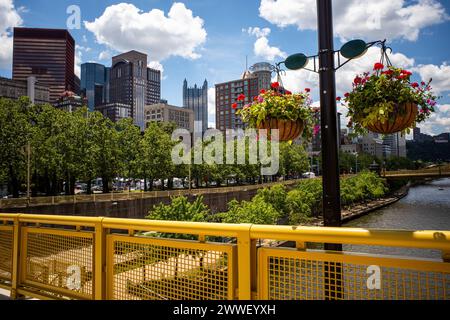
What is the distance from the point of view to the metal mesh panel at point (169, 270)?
10.1 ft

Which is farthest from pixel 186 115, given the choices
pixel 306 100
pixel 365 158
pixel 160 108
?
pixel 306 100

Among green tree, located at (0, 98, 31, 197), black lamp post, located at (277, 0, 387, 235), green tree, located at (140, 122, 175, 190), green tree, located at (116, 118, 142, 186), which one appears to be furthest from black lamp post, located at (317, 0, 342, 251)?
green tree, located at (140, 122, 175, 190)

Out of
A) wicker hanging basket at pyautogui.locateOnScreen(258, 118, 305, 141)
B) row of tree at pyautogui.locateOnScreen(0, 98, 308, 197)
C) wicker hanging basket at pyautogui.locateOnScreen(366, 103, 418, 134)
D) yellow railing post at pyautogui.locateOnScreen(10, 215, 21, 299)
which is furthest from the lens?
row of tree at pyautogui.locateOnScreen(0, 98, 308, 197)

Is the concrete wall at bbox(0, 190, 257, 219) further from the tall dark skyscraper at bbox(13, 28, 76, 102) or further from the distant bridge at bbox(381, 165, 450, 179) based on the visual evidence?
the tall dark skyscraper at bbox(13, 28, 76, 102)

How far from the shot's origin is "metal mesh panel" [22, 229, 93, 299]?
4.28 meters

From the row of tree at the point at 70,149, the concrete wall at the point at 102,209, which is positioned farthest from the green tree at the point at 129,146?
the concrete wall at the point at 102,209

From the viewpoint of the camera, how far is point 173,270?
3346 millimetres

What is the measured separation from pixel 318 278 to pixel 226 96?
A: 18045 centimetres

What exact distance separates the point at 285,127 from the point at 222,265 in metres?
1.91

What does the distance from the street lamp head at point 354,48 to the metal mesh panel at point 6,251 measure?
222 inches

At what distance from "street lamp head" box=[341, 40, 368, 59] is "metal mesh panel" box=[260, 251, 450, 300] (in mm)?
2270

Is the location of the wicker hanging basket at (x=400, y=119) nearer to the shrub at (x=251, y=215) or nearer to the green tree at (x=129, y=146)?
the shrub at (x=251, y=215)

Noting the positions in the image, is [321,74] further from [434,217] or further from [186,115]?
[186,115]

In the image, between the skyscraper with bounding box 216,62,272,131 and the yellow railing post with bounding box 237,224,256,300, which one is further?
the skyscraper with bounding box 216,62,272,131
